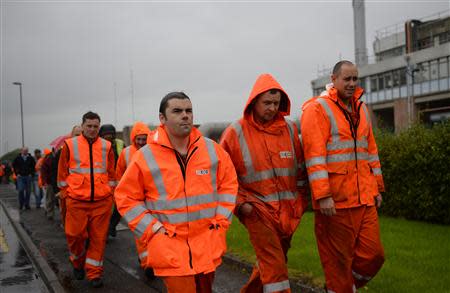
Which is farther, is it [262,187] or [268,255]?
[262,187]

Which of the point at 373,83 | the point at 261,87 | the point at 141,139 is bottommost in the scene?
the point at 141,139

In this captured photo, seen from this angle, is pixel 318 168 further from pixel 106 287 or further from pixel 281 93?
pixel 106 287

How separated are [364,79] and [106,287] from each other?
53.8 metres

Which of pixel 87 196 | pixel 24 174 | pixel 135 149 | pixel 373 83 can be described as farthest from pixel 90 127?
pixel 373 83

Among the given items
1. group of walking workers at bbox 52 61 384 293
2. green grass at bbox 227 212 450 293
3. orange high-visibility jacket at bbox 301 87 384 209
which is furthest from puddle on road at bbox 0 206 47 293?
orange high-visibility jacket at bbox 301 87 384 209

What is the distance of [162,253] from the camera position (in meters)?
3.57

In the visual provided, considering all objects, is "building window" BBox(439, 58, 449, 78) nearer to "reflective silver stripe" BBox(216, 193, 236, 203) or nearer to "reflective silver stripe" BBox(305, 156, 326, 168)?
"reflective silver stripe" BBox(305, 156, 326, 168)

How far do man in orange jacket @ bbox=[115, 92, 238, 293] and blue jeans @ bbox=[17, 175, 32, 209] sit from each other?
14984 millimetres

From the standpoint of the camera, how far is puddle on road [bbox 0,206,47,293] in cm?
686

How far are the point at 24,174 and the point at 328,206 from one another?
51.0 ft

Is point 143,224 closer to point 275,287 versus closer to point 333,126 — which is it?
point 275,287

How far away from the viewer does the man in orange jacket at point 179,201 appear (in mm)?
3600

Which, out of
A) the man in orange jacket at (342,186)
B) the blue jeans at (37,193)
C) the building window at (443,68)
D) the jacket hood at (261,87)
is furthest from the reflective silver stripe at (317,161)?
the building window at (443,68)

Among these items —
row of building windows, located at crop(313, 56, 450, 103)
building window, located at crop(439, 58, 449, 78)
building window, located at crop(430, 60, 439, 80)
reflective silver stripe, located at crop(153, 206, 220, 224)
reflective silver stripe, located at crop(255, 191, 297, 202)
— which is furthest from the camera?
building window, located at crop(430, 60, 439, 80)
